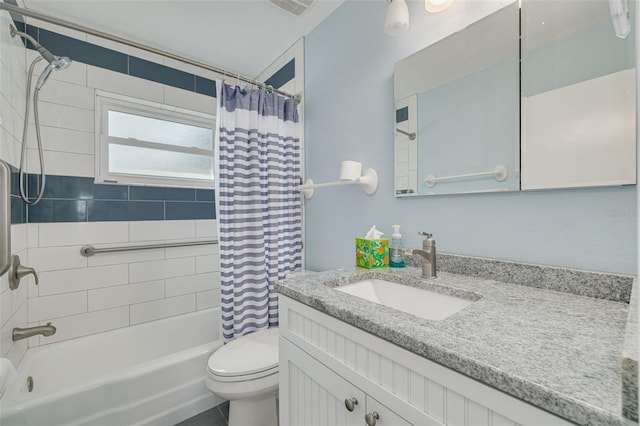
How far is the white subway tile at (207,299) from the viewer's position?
224cm

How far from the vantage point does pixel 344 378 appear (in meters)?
0.72

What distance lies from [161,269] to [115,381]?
0.89 m

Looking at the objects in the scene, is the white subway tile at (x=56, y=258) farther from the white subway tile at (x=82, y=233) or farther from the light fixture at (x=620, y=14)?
the light fixture at (x=620, y=14)

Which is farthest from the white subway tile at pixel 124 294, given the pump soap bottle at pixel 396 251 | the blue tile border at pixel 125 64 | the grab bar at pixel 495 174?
the grab bar at pixel 495 174

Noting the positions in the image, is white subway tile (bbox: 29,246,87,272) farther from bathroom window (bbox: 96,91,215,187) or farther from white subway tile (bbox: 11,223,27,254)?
bathroom window (bbox: 96,91,215,187)

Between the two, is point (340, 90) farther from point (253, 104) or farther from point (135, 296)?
point (135, 296)

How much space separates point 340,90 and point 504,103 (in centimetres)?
92

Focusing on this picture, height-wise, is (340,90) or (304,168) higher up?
(340,90)

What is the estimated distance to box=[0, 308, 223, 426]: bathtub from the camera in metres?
1.13

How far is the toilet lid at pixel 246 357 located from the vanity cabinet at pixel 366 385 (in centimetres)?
31

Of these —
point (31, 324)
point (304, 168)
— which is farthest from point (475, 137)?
point (31, 324)

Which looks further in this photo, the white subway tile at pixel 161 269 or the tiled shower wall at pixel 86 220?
the white subway tile at pixel 161 269

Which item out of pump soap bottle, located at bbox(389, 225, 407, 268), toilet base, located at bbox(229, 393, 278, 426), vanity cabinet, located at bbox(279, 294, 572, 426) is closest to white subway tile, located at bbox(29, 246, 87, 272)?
toilet base, located at bbox(229, 393, 278, 426)

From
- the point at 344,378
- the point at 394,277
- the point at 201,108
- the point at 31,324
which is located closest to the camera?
the point at 344,378
